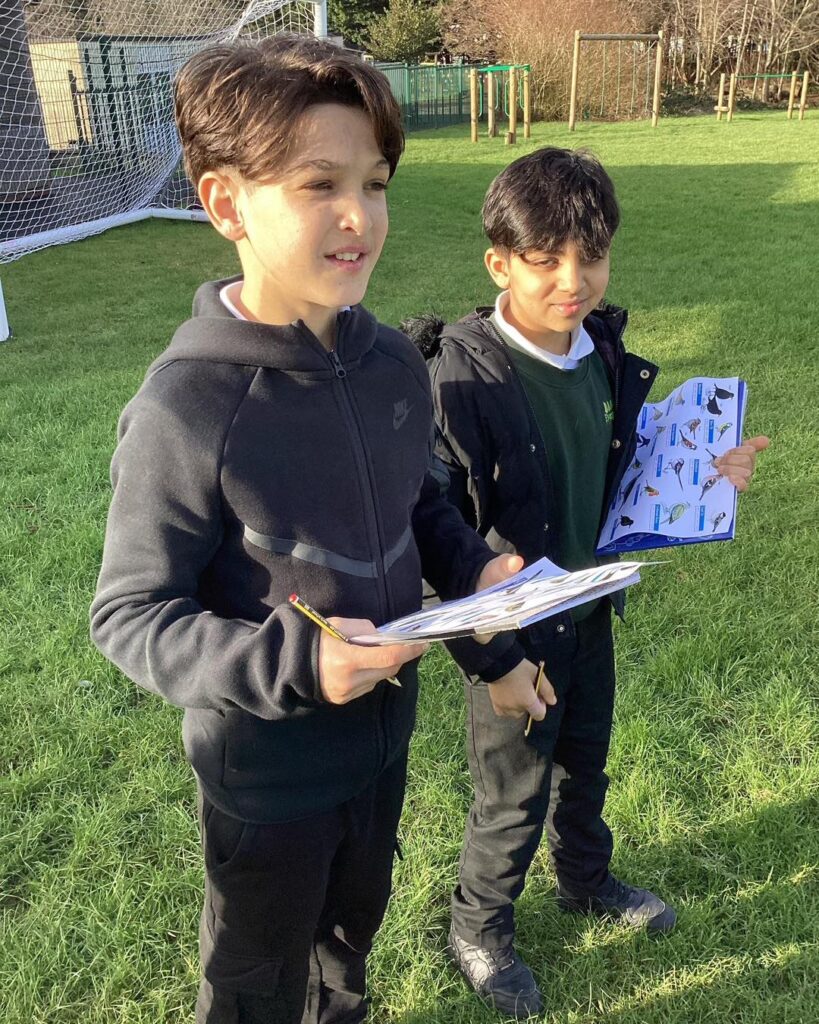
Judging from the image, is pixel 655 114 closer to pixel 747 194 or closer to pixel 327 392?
pixel 747 194

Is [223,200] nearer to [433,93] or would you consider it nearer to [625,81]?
[625,81]

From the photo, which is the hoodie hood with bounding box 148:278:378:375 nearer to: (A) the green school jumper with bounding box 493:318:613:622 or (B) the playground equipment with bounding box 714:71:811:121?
(A) the green school jumper with bounding box 493:318:613:622

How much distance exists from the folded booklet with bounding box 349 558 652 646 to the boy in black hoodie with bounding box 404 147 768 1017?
395mm

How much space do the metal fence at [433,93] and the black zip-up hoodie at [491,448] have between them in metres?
23.1

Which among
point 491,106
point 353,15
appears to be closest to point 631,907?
point 491,106

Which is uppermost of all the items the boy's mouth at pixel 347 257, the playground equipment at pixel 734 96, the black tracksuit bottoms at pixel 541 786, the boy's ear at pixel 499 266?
the boy's mouth at pixel 347 257

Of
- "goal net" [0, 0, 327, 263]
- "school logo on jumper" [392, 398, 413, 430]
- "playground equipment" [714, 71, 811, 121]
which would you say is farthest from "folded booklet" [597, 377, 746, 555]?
→ "playground equipment" [714, 71, 811, 121]

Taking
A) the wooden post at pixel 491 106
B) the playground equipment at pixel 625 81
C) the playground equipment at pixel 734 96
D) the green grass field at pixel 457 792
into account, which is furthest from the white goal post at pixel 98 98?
the playground equipment at pixel 734 96

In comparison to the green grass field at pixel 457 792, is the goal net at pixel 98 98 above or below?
above

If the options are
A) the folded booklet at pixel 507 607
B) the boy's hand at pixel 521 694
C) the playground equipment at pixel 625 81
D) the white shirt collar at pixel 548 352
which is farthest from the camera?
the playground equipment at pixel 625 81

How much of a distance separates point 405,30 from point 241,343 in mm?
30891

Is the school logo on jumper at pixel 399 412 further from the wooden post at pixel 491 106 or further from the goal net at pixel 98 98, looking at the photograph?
the wooden post at pixel 491 106

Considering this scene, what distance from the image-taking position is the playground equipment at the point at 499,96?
57.4ft

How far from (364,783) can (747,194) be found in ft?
37.4
